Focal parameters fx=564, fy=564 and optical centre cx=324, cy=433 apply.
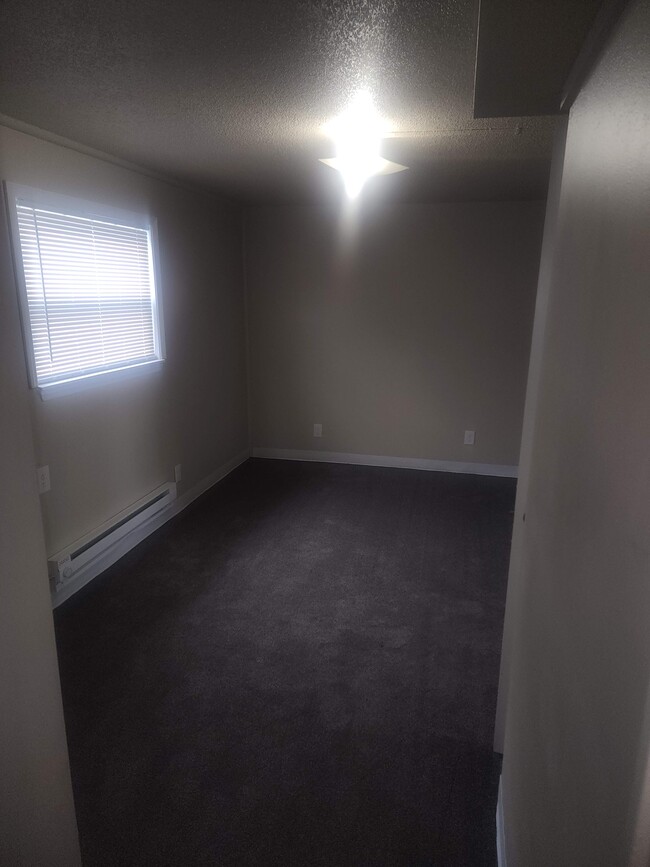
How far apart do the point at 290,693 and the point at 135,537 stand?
1719mm

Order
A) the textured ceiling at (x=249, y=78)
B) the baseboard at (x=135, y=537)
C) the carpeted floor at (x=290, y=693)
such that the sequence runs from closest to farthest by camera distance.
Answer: the textured ceiling at (x=249, y=78) → the carpeted floor at (x=290, y=693) → the baseboard at (x=135, y=537)

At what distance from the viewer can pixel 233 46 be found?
1.59 metres

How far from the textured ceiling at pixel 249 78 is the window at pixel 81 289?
0.37 m

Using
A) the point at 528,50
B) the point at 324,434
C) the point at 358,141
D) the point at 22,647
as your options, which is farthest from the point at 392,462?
the point at 22,647

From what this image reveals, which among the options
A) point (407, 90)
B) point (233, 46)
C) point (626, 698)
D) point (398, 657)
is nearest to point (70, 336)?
point (233, 46)

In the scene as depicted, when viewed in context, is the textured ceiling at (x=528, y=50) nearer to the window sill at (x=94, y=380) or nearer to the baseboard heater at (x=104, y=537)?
the window sill at (x=94, y=380)

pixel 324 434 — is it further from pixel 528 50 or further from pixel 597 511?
pixel 597 511

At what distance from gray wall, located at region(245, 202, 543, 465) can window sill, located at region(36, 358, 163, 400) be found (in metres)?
1.64

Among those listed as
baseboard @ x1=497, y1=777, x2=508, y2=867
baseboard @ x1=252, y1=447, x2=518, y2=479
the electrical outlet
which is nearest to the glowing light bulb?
the electrical outlet

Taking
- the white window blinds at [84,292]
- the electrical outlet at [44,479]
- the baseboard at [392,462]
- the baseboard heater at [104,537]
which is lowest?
the baseboard at [392,462]

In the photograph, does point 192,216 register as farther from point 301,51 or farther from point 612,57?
point 612,57

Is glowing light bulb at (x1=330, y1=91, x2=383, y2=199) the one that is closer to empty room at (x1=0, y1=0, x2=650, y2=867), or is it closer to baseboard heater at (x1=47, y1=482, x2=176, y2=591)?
empty room at (x1=0, y1=0, x2=650, y2=867)

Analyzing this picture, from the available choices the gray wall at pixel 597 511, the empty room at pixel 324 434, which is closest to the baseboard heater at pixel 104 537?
the empty room at pixel 324 434

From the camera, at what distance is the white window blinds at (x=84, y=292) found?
2682 mm
